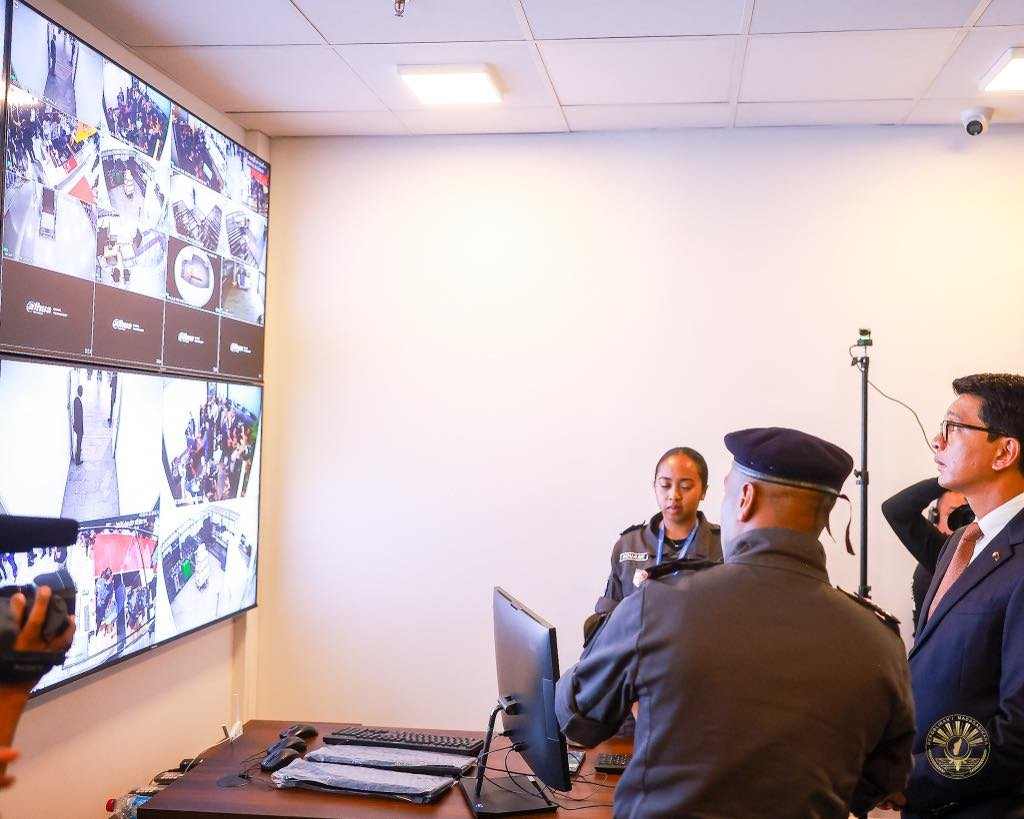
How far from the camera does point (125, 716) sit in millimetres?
3766

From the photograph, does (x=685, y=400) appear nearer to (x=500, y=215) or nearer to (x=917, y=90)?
(x=500, y=215)

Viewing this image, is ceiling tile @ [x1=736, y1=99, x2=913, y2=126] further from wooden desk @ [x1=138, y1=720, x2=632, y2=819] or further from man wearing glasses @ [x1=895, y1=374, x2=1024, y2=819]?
wooden desk @ [x1=138, y1=720, x2=632, y2=819]

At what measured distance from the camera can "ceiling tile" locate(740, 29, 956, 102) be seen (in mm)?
3633

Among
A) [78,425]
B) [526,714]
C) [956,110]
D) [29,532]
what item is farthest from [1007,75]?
[29,532]

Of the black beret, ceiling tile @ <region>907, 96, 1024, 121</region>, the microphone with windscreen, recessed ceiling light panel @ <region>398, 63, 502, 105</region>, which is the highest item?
ceiling tile @ <region>907, 96, 1024, 121</region>

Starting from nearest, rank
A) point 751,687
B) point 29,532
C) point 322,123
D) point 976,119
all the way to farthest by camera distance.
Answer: point 29,532 → point 751,687 → point 976,119 → point 322,123

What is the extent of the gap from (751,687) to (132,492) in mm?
2493

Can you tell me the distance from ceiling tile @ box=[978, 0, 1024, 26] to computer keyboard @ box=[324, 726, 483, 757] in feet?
9.52

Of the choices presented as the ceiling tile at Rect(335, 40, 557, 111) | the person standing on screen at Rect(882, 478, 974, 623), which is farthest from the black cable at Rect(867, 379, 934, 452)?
the ceiling tile at Rect(335, 40, 557, 111)

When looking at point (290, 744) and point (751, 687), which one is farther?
point (290, 744)

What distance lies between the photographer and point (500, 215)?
15.9ft

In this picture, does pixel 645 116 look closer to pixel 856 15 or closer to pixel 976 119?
pixel 856 15

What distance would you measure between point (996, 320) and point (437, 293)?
258cm

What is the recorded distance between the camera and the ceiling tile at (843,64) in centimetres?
363
